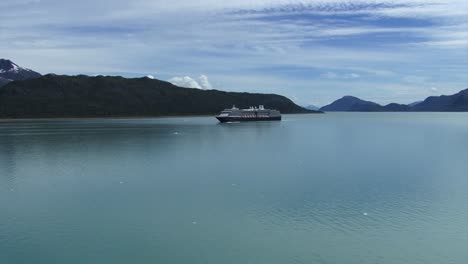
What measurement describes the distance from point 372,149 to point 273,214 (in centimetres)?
5826

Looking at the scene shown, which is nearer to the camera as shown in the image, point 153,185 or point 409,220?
point 409,220

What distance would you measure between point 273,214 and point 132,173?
92.7ft

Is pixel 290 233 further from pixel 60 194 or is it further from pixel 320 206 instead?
pixel 60 194

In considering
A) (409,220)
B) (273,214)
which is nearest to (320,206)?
(273,214)

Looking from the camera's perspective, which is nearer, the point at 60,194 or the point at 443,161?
the point at 60,194

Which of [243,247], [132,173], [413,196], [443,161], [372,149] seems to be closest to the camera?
[243,247]

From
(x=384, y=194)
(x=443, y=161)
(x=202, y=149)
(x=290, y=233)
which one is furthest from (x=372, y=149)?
(x=290, y=233)

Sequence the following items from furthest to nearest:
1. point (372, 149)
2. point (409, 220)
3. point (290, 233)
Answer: point (372, 149), point (409, 220), point (290, 233)

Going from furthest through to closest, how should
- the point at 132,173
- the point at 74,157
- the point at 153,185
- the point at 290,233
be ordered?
the point at 74,157 < the point at 132,173 < the point at 153,185 < the point at 290,233

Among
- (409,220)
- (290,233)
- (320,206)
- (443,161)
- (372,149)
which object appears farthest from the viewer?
(372,149)

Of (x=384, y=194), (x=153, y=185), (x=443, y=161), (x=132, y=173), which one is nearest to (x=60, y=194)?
(x=153, y=185)

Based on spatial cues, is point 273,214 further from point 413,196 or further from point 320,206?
point 413,196

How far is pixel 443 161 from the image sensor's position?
67812mm

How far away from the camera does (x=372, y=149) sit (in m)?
87.4
